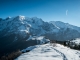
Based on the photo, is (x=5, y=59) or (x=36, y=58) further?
(x=5, y=59)

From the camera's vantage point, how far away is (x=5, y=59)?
21891 mm

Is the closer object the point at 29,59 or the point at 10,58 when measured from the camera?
the point at 29,59

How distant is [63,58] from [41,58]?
3.38 meters

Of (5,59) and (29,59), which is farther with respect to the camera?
(5,59)

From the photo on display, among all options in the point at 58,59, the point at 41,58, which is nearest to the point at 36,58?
the point at 41,58

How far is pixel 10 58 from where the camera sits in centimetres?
2173

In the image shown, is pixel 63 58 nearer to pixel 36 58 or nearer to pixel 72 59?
pixel 72 59

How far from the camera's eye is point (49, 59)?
18672mm

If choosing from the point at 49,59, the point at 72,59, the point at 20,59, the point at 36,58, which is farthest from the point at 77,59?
the point at 20,59

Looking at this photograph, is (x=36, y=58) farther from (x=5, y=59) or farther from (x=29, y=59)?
(x=5, y=59)

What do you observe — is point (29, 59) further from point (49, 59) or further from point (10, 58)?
point (10, 58)

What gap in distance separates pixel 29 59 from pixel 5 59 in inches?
218

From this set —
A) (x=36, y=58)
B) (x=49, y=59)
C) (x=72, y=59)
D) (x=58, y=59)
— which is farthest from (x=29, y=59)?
(x=72, y=59)

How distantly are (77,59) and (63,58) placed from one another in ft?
7.34
